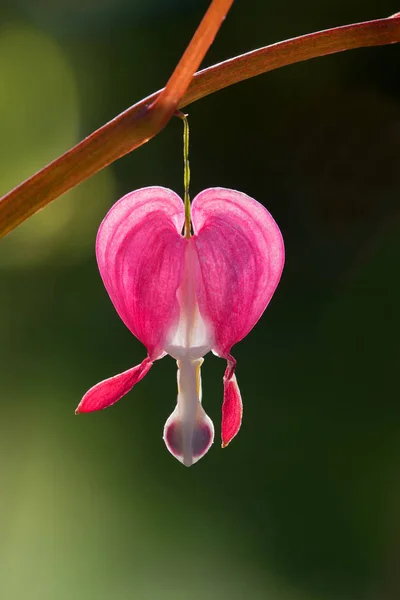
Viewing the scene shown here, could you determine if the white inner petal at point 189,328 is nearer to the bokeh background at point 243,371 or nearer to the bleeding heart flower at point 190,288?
the bleeding heart flower at point 190,288

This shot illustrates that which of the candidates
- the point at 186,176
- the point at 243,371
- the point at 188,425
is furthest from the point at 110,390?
the point at 243,371

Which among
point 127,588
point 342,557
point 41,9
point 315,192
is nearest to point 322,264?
point 315,192

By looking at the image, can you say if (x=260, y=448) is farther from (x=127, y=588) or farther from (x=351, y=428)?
(x=127, y=588)

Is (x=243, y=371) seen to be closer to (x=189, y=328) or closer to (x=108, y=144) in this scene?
(x=189, y=328)

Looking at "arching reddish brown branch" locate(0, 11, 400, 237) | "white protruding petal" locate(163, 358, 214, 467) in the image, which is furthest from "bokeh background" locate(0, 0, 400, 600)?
"arching reddish brown branch" locate(0, 11, 400, 237)

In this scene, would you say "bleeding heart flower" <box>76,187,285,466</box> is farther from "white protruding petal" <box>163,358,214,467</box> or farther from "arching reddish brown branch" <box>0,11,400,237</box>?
"arching reddish brown branch" <box>0,11,400,237</box>

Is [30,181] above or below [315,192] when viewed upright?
below
